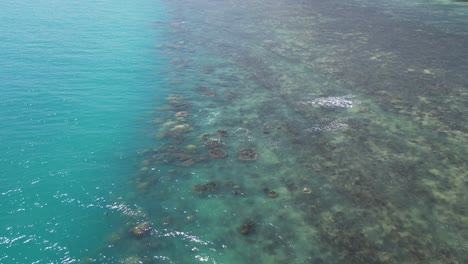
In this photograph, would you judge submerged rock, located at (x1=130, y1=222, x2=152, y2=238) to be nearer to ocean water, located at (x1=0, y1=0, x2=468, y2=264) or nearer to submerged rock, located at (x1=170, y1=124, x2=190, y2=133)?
ocean water, located at (x1=0, y1=0, x2=468, y2=264)

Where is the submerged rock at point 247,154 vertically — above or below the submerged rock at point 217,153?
below

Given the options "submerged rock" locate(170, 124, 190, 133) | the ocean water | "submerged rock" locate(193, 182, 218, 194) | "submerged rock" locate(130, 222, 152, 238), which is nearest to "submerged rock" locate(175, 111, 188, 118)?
the ocean water

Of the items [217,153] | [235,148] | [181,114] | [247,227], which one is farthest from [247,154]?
[181,114]

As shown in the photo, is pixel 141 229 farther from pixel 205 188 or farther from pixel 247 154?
pixel 247 154

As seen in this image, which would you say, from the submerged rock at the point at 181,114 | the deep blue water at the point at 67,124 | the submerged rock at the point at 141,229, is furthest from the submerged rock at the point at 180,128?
the submerged rock at the point at 141,229

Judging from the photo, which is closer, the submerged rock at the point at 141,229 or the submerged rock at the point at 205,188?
the submerged rock at the point at 141,229

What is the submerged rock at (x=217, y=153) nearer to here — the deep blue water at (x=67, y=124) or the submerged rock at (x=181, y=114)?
the deep blue water at (x=67, y=124)

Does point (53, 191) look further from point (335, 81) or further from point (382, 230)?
point (335, 81)

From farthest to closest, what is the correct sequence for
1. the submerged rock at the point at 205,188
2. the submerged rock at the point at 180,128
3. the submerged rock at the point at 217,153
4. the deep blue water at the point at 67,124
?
the submerged rock at the point at 180,128 < the submerged rock at the point at 217,153 < the submerged rock at the point at 205,188 < the deep blue water at the point at 67,124
